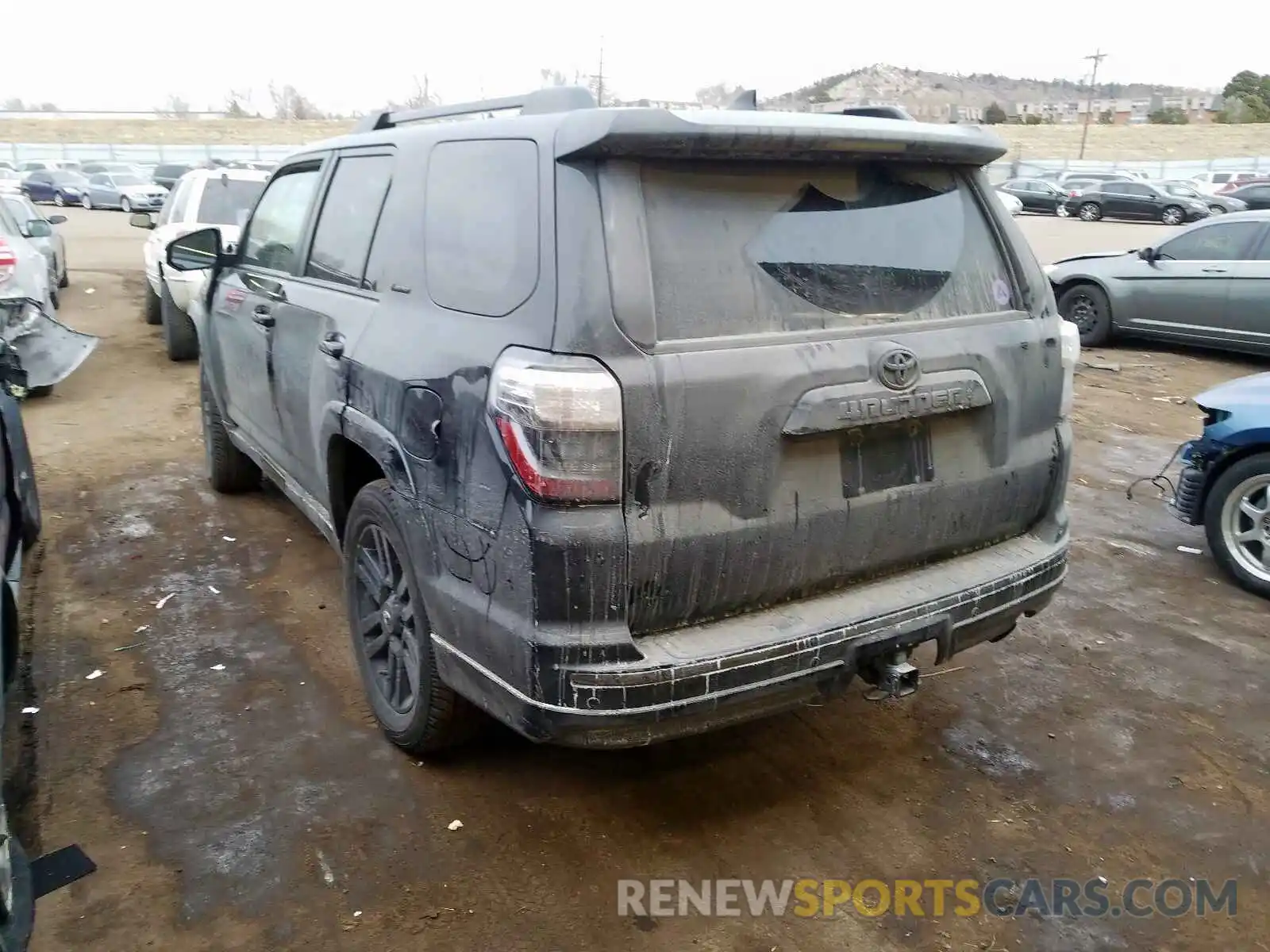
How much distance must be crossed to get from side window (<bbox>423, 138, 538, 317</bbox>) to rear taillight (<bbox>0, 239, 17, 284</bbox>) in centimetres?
632

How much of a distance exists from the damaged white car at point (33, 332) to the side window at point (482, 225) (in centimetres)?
571

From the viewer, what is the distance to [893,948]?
254 cm

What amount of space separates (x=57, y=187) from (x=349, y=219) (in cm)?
4156

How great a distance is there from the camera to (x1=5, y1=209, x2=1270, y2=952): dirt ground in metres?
2.63

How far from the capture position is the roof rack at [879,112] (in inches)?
131

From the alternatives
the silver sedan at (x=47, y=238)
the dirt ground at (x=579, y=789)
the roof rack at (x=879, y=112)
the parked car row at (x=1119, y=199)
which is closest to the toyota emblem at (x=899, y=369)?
the roof rack at (x=879, y=112)

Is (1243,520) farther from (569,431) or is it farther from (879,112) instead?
(569,431)

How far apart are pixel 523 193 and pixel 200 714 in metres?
2.29

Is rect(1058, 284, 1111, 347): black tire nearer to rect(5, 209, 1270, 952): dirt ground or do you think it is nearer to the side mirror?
rect(5, 209, 1270, 952): dirt ground

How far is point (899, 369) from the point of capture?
8.87 feet

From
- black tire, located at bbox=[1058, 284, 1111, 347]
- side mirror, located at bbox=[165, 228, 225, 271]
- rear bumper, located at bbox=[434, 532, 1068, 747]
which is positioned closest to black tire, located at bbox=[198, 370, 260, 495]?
side mirror, located at bbox=[165, 228, 225, 271]

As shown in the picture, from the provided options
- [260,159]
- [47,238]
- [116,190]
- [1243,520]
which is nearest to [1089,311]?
[1243,520]

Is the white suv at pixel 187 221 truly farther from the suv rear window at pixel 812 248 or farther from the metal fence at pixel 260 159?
the metal fence at pixel 260 159

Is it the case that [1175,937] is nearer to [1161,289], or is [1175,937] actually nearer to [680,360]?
[680,360]
